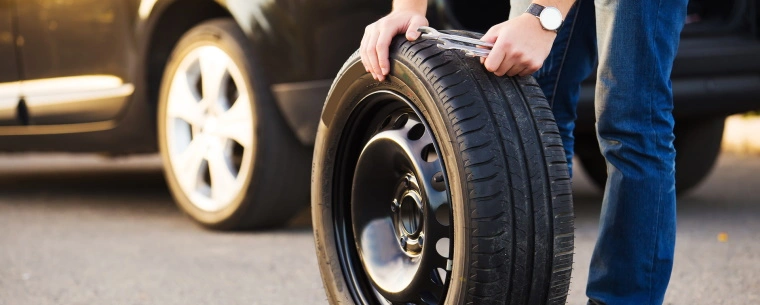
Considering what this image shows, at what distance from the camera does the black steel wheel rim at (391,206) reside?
215cm

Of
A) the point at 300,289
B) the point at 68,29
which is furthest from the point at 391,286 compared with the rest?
the point at 68,29

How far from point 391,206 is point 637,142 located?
537mm

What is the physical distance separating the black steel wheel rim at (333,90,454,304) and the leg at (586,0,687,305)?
33cm

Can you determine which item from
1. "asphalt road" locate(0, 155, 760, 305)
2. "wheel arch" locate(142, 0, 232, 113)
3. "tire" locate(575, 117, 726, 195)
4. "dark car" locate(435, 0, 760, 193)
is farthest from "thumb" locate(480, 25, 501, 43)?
"tire" locate(575, 117, 726, 195)

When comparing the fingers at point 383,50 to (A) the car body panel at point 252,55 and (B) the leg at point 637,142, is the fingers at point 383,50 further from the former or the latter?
(A) the car body panel at point 252,55

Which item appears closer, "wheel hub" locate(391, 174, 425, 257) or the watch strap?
the watch strap

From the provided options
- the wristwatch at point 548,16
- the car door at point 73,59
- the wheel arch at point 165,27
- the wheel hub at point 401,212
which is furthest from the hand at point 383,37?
the car door at point 73,59

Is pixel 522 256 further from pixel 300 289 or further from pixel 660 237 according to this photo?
pixel 300 289

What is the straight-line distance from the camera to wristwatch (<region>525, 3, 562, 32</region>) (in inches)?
80.7

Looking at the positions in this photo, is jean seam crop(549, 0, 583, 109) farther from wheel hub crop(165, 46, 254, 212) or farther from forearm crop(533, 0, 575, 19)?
wheel hub crop(165, 46, 254, 212)

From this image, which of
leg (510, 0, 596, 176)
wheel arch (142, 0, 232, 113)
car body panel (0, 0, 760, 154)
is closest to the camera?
leg (510, 0, 596, 176)

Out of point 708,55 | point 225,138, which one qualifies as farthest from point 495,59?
point 225,138

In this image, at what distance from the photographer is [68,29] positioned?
14.2 feet

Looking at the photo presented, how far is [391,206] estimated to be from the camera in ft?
7.66
